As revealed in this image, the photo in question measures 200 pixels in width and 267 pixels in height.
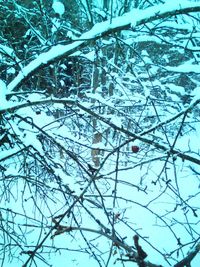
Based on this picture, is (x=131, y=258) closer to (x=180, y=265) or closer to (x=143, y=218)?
(x=180, y=265)

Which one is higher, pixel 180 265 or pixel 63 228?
pixel 63 228

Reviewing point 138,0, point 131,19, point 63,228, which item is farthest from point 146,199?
point 63,228

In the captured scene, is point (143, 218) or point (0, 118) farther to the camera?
point (143, 218)

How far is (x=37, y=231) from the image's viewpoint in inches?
249

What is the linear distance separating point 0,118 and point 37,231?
3.94 metres

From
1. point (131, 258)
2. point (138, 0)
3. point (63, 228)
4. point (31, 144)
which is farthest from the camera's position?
point (138, 0)

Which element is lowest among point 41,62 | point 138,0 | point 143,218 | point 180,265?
point 180,265

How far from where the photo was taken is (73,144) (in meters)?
3.43

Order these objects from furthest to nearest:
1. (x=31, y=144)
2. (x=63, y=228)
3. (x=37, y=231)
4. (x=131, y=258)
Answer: (x=37, y=231) < (x=31, y=144) < (x=63, y=228) < (x=131, y=258)

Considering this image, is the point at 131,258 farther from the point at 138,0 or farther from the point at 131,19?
the point at 138,0

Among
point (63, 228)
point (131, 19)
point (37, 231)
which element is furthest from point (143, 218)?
point (63, 228)

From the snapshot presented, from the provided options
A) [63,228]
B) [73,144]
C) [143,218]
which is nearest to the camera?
[63,228]

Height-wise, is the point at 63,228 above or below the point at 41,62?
below

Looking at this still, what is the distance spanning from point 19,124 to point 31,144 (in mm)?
390
